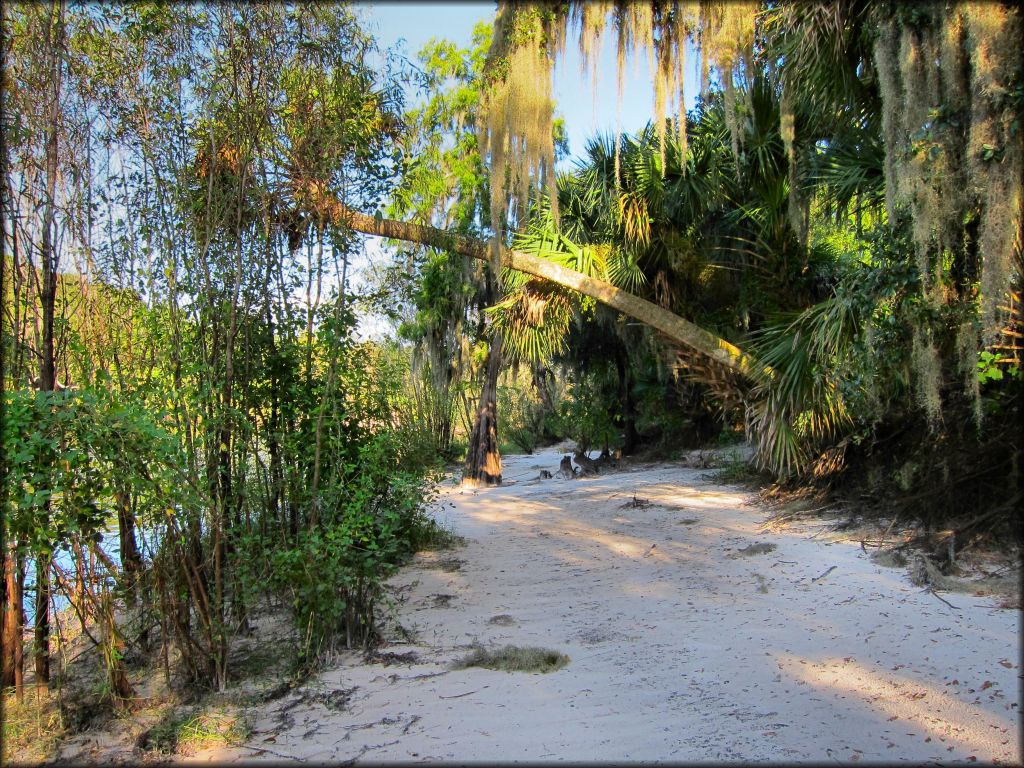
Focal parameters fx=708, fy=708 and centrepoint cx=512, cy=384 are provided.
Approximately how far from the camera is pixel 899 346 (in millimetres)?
5066

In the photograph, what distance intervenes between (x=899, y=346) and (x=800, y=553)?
1990 millimetres

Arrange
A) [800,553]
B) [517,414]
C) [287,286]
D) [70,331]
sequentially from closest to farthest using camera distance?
[70,331], [287,286], [800,553], [517,414]

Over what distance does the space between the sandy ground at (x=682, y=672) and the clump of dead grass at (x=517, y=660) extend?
87 mm

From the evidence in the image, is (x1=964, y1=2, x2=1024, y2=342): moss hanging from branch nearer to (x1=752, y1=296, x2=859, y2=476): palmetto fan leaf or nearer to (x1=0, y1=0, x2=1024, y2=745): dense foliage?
(x1=0, y1=0, x2=1024, y2=745): dense foliage

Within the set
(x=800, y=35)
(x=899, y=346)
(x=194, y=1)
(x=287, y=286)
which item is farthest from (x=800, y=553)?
(x=194, y=1)

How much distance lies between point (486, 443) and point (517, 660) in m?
9.41

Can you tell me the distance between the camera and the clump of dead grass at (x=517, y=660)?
13.5ft

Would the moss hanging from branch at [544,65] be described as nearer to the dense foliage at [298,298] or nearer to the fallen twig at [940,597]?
the dense foliage at [298,298]

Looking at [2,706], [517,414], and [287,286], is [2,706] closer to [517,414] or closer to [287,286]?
[287,286]

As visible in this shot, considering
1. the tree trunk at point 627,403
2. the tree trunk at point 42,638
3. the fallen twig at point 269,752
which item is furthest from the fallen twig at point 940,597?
the tree trunk at point 627,403

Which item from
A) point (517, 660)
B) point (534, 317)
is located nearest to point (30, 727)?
point (517, 660)

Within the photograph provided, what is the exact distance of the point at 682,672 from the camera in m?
3.95

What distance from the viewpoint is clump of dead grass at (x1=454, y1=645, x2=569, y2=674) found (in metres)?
4.12

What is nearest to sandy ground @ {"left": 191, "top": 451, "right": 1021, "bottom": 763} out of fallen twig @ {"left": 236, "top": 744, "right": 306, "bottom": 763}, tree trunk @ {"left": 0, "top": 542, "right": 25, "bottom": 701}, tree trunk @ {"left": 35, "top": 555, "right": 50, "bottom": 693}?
fallen twig @ {"left": 236, "top": 744, "right": 306, "bottom": 763}
